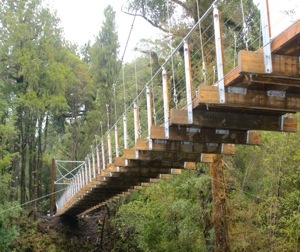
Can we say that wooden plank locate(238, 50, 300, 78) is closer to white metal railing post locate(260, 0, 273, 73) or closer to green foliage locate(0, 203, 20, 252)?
white metal railing post locate(260, 0, 273, 73)

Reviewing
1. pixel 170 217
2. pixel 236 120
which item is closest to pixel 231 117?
pixel 236 120

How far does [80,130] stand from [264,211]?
12.3m

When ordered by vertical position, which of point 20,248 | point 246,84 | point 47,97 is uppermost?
point 47,97

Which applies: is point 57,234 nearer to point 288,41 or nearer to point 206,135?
point 206,135

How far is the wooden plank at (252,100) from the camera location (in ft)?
9.77

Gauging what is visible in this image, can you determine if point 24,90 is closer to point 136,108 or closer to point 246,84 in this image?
point 136,108

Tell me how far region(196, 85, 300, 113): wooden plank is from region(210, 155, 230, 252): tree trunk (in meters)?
3.14

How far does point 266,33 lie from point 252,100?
2.34 ft

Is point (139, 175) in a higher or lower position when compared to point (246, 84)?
lower

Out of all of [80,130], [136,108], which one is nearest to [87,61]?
[80,130]

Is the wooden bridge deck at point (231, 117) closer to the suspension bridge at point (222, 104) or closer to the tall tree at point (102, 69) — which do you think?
the suspension bridge at point (222, 104)

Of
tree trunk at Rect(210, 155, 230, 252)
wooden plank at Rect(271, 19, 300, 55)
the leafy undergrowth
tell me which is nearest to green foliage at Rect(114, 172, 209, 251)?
tree trunk at Rect(210, 155, 230, 252)

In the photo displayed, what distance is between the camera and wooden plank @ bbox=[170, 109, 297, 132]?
352cm

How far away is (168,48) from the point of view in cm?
933
